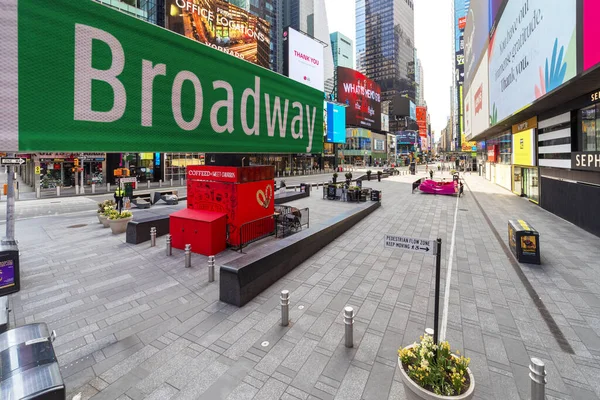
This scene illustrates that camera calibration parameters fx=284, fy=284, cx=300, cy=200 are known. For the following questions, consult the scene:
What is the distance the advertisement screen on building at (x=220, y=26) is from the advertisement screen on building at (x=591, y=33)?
126 ft

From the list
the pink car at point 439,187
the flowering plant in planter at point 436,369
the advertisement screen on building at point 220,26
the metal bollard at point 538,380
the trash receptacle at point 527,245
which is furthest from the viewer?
the advertisement screen on building at point 220,26

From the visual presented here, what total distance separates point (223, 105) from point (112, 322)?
542 centimetres

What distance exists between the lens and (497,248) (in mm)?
11734

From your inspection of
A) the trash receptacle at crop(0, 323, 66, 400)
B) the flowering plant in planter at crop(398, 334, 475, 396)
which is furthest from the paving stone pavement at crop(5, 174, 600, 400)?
the trash receptacle at crop(0, 323, 66, 400)

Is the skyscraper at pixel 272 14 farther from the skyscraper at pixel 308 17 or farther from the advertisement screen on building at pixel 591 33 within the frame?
the advertisement screen on building at pixel 591 33

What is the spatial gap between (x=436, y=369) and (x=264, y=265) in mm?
5010

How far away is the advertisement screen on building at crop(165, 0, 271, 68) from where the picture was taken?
4575cm

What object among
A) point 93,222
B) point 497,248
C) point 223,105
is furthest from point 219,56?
point 93,222

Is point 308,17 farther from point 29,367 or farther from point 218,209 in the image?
point 29,367

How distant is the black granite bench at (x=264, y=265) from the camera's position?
705cm

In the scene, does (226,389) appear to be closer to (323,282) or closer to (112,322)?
(112,322)

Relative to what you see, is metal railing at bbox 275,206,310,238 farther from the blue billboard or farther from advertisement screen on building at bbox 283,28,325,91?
the blue billboard

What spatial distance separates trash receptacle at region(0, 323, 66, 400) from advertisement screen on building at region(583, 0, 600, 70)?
48.6 feet

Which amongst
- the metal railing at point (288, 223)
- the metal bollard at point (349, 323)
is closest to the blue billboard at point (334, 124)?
the metal railing at point (288, 223)
